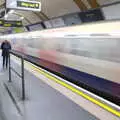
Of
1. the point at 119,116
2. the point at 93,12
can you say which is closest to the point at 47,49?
the point at 93,12

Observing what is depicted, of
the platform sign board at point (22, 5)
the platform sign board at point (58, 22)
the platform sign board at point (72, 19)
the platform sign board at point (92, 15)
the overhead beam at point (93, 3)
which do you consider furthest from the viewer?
the platform sign board at point (58, 22)

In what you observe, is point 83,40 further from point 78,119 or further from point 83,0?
point 83,0

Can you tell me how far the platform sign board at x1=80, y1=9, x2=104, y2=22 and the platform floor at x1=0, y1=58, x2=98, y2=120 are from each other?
5.13 m

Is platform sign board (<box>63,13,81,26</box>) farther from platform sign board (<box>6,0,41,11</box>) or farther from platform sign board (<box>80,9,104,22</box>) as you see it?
platform sign board (<box>6,0,41,11</box>)

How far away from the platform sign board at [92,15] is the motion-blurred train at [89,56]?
5.40 feet

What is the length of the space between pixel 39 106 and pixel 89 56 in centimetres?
313

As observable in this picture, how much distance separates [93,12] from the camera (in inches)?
555

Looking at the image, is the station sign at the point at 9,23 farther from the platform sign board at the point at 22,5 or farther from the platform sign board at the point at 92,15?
the platform sign board at the point at 22,5

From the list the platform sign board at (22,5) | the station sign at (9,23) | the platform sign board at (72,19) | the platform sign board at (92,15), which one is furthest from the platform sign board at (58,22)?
the platform sign board at (22,5)

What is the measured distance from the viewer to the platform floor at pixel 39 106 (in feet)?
19.4

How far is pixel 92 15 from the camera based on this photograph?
1455 centimetres

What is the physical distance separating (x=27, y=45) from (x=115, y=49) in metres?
14.2

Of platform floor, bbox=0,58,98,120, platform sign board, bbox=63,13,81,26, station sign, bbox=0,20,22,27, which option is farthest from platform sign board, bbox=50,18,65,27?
platform floor, bbox=0,58,98,120

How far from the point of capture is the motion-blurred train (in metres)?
7.83
